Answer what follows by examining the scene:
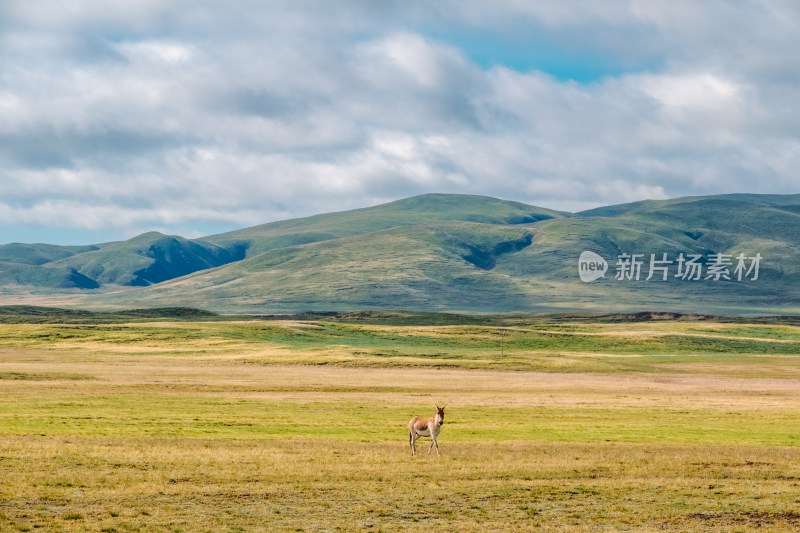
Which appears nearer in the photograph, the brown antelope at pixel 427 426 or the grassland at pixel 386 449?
the grassland at pixel 386 449

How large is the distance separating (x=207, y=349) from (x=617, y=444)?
3731 inches

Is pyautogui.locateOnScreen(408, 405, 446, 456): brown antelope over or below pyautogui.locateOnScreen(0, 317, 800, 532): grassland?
over

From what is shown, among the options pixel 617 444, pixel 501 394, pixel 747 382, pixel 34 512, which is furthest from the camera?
pixel 747 382

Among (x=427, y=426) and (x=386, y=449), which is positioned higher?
(x=427, y=426)

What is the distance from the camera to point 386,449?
3591cm

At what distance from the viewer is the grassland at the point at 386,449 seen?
23.1 meters

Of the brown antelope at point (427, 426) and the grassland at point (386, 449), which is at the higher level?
the brown antelope at point (427, 426)

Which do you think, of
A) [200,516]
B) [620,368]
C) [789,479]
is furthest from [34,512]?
[620,368]

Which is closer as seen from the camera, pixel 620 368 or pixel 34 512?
pixel 34 512

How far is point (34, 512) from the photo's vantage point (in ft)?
73.4

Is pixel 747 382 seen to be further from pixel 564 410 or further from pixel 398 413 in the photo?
pixel 398 413

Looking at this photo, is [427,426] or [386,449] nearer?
[427,426]

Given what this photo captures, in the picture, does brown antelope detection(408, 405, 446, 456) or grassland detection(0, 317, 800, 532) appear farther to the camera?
brown antelope detection(408, 405, 446, 456)

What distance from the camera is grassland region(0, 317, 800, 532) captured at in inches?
909
